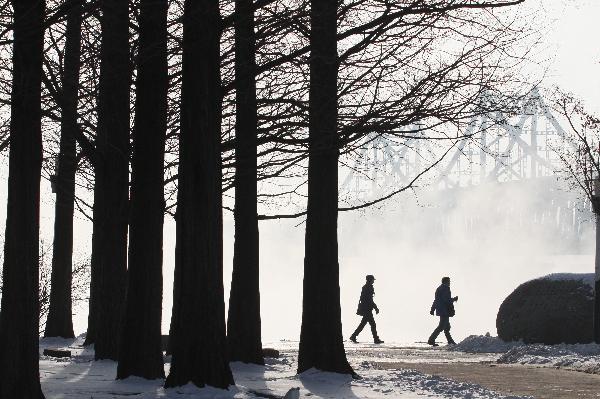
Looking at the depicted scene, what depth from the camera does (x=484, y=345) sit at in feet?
80.3

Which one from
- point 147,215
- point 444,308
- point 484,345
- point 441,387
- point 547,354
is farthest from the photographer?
point 444,308

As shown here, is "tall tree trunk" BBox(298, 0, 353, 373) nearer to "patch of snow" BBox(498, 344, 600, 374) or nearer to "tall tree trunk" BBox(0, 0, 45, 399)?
"patch of snow" BBox(498, 344, 600, 374)

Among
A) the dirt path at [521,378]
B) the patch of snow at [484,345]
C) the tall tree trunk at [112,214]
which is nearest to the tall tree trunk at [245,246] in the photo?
the tall tree trunk at [112,214]

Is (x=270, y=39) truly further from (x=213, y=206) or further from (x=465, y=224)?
(x=465, y=224)

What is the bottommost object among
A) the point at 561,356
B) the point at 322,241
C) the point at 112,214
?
the point at 561,356

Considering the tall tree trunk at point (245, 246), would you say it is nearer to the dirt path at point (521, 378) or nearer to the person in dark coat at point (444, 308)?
the dirt path at point (521, 378)

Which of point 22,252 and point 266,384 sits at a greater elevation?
point 22,252

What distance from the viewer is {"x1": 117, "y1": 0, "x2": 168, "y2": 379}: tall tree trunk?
12234mm

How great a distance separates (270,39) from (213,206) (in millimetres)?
4319

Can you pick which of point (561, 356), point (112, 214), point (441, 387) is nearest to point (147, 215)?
point (112, 214)

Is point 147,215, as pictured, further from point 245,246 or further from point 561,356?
point 561,356

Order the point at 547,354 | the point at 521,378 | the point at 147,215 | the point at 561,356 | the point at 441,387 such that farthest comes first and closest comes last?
the point at 547,354 → the point at 561,356 → the point at 521,378 → the point at 441,387 → the point at 147,215

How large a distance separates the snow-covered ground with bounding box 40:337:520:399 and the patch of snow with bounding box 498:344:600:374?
2.89 m

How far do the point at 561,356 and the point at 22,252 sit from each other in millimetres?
11809
